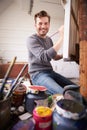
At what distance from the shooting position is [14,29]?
3.62m

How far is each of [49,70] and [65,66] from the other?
708mm

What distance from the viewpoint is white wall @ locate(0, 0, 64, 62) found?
11.8 feet

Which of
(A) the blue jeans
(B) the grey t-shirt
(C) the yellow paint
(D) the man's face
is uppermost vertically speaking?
(D) the man's face

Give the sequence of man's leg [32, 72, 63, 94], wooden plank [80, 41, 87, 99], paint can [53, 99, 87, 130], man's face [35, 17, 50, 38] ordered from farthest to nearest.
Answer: man's face [35, 17, 50, 38] → man's leg [32, 72, 63, 94] → wooden plank [80, 41, 87, 99] → paint can [53, 99, 87, 130]

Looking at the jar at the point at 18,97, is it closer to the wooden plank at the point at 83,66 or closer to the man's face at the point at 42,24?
the wooden plank at the point at 83,66

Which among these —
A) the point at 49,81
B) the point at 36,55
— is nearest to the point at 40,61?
the point at 36,55

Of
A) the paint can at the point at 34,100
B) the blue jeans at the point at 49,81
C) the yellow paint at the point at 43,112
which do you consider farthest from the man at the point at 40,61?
the yellow paint at the point at 43,112

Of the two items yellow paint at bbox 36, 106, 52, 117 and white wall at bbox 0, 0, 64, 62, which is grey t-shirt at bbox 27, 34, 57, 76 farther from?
white wall at bbox 0, 0, 64, 62

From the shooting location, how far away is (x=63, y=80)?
152 centimetres

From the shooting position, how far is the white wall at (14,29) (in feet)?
11.8

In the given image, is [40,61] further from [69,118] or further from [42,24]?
[69,118]

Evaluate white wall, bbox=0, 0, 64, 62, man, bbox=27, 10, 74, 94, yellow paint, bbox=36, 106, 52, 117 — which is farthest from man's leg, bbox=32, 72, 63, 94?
white wall, bbox=0, 0, 64, 62

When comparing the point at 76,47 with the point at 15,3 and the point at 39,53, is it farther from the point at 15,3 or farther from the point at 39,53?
the point at 15,3

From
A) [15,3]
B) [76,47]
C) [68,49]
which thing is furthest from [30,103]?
[15,3]
